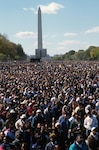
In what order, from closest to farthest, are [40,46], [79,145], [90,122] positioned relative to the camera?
[79,145], [90,122], [40,46]

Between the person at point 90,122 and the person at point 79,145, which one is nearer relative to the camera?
the person at point 79,145

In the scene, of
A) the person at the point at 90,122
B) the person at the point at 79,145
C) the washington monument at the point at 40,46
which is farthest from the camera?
the washington monument at the point at 40,46

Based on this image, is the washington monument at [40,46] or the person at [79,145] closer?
the person at [79,145]

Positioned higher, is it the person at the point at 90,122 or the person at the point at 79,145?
the person at the point at 79,145

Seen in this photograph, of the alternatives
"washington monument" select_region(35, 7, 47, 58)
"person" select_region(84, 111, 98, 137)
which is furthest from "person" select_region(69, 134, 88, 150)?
"washington monument" select_region(35, 7, 47, 58)

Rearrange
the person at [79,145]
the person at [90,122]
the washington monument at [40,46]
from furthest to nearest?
the washington monument at [40,46] < the person at [90,122] < the person at [79,145]

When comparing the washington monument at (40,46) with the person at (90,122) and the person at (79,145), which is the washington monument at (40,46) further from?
the person at (79,145)

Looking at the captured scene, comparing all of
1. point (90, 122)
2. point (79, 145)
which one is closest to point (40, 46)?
point (90, 122)

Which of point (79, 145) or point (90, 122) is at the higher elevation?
point (79, 145)

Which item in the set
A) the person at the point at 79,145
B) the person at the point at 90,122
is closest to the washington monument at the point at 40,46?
the person at the point at 90,122

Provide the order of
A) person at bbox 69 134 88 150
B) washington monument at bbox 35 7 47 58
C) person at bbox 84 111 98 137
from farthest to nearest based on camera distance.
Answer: washington monument at bbox 35 7 47 58 < person at bbox 84 111 98 137 < person at bbox 69 134 88 150

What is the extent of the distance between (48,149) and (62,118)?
3.07 m

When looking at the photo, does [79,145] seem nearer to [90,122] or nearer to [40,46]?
[90,122]

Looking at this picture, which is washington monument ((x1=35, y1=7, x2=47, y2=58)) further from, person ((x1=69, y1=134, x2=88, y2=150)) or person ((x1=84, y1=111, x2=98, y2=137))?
person ((x1=69, y1=134, x2=88, y2=150))
